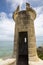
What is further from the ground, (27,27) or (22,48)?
(27,27)

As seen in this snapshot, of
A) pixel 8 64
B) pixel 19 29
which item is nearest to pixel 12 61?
pixel 8 64

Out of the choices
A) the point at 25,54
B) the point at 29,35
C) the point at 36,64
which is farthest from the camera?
the point at 25,54

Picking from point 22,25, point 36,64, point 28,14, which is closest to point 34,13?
point 28,14

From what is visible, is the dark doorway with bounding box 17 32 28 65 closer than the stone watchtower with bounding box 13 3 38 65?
No

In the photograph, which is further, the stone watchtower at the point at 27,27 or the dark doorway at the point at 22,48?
the dark doorway at the point at 22,48

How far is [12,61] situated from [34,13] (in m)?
3.11

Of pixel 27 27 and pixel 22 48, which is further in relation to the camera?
pixel 22 48

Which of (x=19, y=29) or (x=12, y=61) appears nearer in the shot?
(x=12, y=61)

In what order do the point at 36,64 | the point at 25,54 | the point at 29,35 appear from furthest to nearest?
the point at 25,54, the point at 29,35, the point at 36,64

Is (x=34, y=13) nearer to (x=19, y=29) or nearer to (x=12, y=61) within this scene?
(x=19, y=29)

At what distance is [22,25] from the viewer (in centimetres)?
938

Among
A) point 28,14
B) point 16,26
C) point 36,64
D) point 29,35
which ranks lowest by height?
point 36,64

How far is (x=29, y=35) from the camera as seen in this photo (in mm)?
9266

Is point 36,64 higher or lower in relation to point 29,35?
lower
